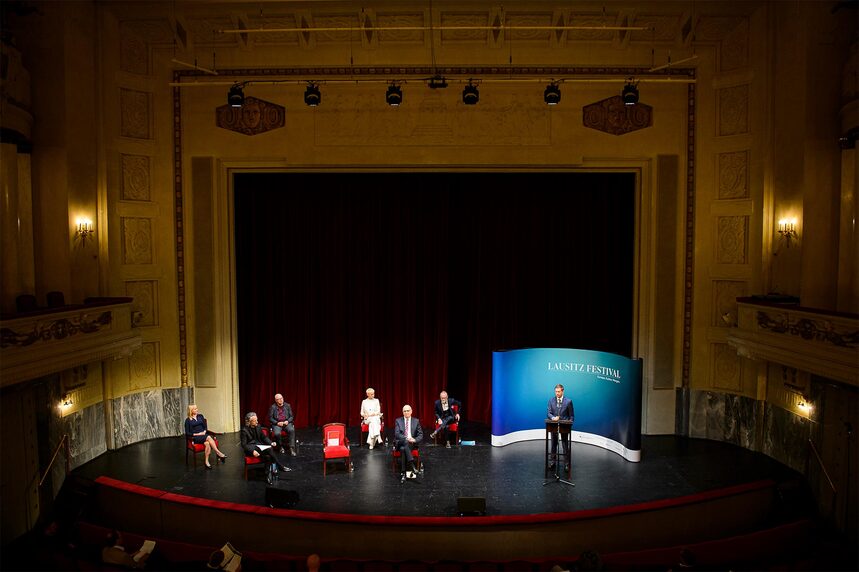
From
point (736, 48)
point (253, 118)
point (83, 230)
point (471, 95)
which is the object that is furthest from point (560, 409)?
point (83, 230)

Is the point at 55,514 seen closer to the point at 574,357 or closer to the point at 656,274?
the point at 574,357

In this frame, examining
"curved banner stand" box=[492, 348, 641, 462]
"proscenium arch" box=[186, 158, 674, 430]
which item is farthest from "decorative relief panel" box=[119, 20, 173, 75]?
"curved banner stand" box=[492, 348, 641, 462]

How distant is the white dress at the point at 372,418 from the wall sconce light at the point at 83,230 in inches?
208

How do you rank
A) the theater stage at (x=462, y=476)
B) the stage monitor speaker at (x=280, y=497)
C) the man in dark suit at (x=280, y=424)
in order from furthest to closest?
the man in dark suit at (x=280, y=424) < the theater stage at (x=462, y=476) < the stage monitor speaker at (x=280, y=497)

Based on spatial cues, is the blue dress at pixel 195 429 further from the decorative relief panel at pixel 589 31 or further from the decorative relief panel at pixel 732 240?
the decorative relief panel at pixel 732 240

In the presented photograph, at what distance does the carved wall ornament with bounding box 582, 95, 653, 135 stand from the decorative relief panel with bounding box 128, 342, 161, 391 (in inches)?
342

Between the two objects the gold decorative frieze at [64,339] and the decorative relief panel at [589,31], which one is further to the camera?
the decorative relief panel at [589,31]

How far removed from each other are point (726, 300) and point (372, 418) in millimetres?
6432

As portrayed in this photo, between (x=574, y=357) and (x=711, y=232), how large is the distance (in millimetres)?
3308

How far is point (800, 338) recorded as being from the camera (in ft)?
26.7

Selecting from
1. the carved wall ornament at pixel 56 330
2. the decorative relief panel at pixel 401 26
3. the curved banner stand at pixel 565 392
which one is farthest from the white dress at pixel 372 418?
the decorative relief panel at pixel 401 26

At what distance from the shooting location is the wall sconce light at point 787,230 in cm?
947

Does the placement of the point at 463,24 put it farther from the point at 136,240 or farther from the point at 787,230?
the point at 136,240

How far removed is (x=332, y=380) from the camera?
1172cm
